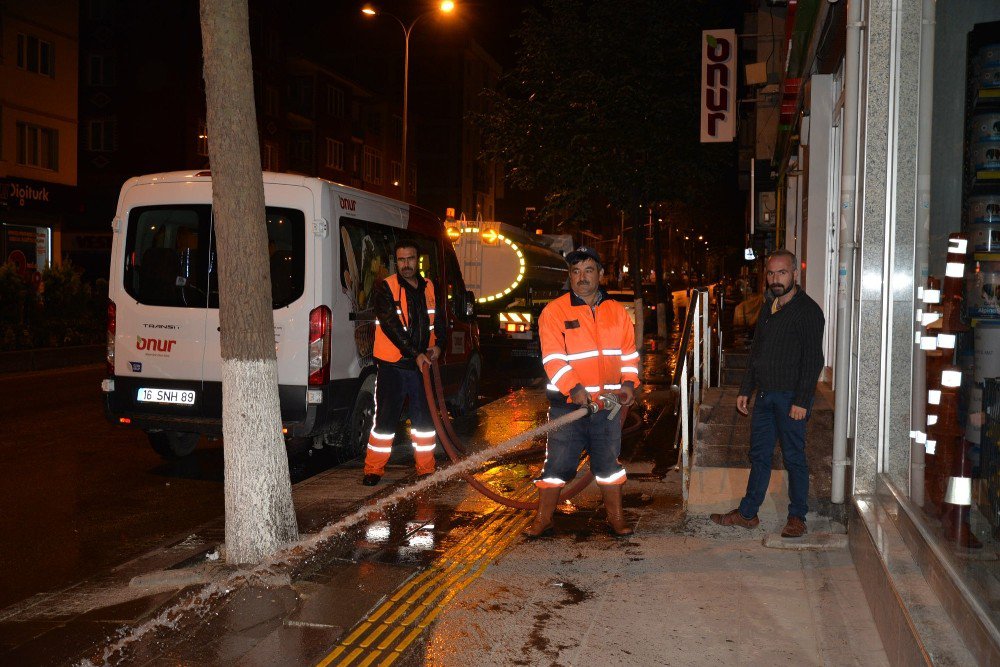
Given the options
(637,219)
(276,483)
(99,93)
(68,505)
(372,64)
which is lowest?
(68,505)

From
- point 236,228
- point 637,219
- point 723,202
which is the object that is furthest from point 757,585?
point 723,202

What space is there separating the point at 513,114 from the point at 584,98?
7.36ft

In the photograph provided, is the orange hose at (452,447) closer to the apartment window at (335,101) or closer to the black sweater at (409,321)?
the black sweater at (409,321)

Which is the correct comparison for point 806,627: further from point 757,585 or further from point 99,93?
point 99,93

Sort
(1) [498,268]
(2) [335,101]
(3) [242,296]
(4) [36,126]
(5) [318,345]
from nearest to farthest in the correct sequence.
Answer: (3) [242,296]
(5) [318,345]
(1) [498,268]
(4) [36,126]
(2) [335,101]

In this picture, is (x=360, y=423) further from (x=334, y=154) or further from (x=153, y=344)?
(x=334, y=154)

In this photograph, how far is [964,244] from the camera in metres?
4.89

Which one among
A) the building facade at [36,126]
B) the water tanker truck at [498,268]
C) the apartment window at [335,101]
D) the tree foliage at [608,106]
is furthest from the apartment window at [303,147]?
the water tanker truck at [498,268]

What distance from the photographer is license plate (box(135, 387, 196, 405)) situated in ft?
27.0

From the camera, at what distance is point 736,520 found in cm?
636

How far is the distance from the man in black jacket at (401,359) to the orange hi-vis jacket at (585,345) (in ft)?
6.08

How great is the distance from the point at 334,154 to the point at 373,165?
6.37 meters

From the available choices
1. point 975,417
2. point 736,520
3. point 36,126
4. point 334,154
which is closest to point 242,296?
point 736,520

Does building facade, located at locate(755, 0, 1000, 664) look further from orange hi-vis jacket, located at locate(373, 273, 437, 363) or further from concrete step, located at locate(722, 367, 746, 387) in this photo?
concrete step, located at locate(722, 367, 746, 387)
